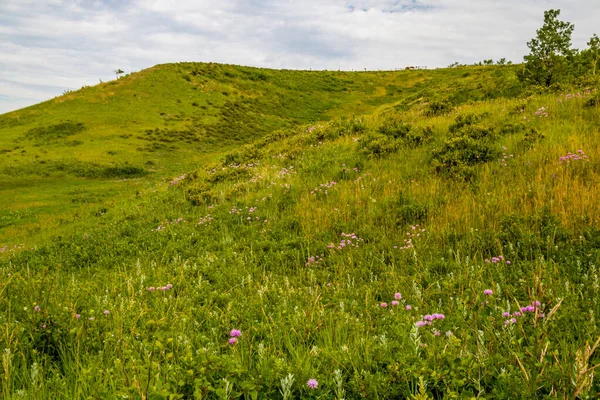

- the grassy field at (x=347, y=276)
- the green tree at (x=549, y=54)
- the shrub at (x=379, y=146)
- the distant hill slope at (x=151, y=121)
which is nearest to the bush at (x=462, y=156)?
the grassy field at (x=347, y=276)

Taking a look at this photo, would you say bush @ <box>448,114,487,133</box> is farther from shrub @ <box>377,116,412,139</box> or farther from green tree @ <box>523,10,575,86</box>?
green tree @ <box>523,10,575,86</box>

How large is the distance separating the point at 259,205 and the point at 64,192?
21.0 m

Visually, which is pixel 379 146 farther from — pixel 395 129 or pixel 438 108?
pixel 438 108

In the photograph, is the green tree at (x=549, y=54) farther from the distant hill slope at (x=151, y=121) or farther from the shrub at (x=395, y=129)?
the shrub at (x=395, y=129)

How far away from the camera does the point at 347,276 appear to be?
5012 mm

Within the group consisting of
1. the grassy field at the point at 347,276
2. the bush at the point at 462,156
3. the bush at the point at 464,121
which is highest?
the bush at the point at 464,121

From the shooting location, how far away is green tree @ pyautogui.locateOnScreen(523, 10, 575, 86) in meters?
20.4

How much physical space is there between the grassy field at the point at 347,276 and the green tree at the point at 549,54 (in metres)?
8.95

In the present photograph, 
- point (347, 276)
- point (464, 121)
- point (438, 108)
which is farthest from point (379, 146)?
point (438, 108)

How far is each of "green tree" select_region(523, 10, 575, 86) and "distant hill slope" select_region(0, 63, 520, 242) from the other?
5.35 ft

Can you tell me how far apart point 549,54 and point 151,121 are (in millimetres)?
39035

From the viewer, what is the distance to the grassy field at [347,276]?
6.99ft

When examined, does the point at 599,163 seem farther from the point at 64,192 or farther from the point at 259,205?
the point at 64,192

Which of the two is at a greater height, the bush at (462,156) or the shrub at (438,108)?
the shrub at (438,108)
